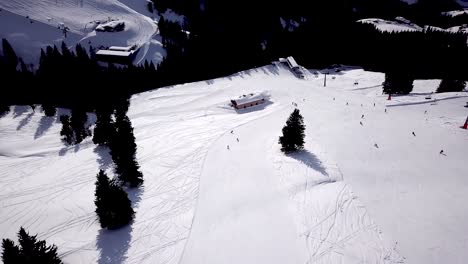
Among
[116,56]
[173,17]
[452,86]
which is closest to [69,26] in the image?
[116,56]

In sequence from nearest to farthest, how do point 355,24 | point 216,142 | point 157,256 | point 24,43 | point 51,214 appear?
point 157,256 < point 51,214 < point 216,142 < point 24,43 < point 355,24

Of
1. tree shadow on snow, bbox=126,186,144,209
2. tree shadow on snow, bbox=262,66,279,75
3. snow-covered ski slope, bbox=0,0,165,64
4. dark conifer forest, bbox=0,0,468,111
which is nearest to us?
tree shadow on snow, bbox=126,186,144,209

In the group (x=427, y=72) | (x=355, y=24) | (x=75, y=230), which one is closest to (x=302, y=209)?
(x=75, y=230)

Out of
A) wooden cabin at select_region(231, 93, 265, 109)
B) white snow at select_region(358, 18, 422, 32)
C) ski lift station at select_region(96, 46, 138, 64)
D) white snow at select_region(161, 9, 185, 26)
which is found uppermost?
white snow at select_region(161, 9, 185, 26)

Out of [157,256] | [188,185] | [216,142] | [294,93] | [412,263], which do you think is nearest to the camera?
[412,263]

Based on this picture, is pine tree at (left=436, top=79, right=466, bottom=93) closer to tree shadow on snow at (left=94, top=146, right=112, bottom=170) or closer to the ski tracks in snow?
the ski tracks in snow

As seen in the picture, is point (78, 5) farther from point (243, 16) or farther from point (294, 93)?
point (294, 93)

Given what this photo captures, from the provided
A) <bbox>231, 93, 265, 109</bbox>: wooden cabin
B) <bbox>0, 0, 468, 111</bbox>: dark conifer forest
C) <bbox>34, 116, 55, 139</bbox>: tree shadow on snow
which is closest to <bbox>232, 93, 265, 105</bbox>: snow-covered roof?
<bbox>231, 93, 265, 109</bbox>: wooden cabin
